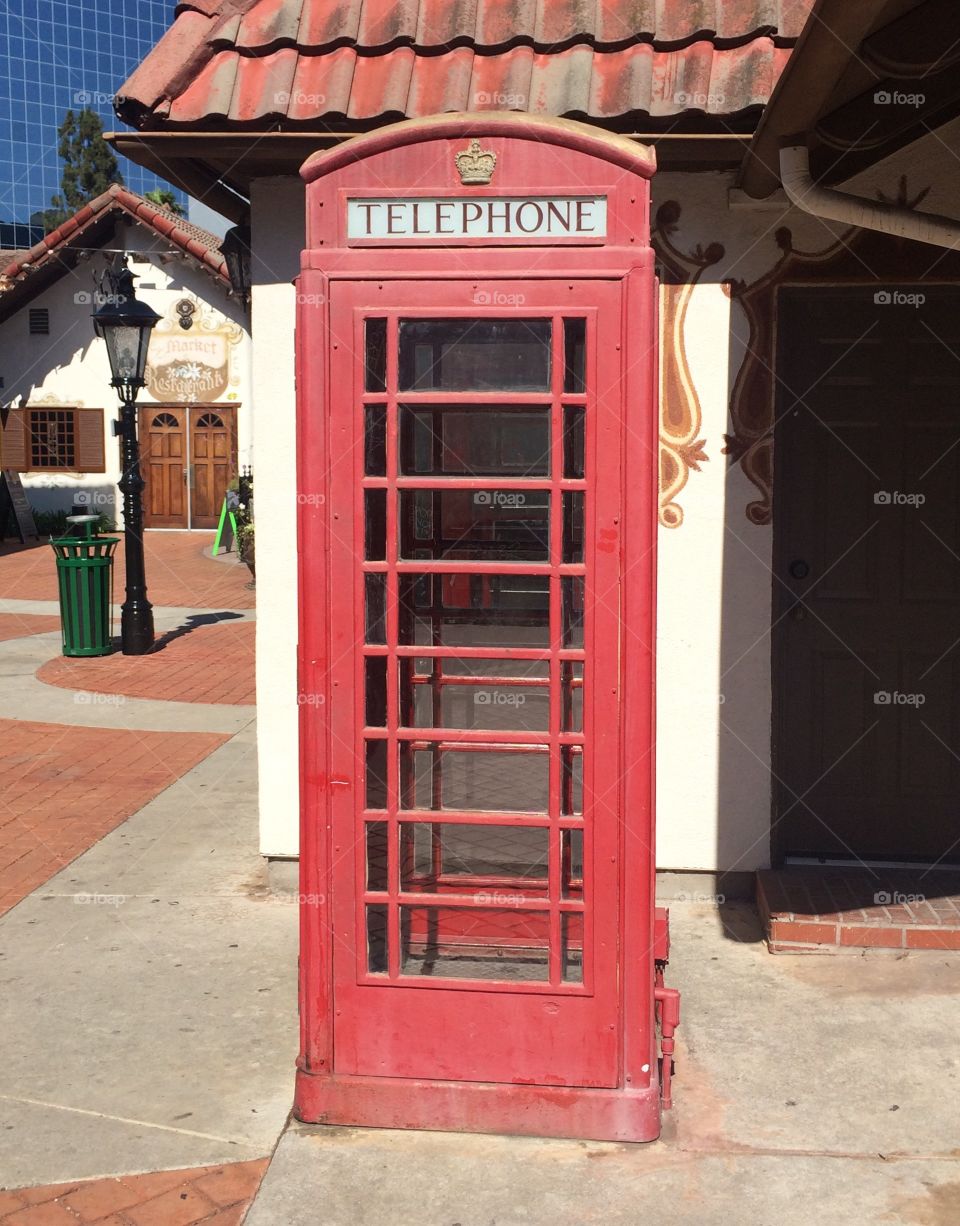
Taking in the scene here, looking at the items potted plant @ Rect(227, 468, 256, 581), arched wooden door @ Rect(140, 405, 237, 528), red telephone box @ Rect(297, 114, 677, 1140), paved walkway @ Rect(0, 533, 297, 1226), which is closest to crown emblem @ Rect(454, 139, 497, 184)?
red telephone box @ Rect(297, 114, 677, 1140)

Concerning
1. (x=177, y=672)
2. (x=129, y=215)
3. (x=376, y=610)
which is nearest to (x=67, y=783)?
(x=177, y=672)

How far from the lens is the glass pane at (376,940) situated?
4.21 m

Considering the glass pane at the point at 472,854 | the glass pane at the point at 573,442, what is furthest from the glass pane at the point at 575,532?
the glass pane at the point at 472,854

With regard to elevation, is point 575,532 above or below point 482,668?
above

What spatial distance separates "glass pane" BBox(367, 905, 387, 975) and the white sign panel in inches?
79.6

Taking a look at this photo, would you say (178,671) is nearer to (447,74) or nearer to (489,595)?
(447,74)

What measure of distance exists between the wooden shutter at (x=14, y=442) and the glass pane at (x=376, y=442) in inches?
1094

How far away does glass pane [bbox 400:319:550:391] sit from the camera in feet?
12.7

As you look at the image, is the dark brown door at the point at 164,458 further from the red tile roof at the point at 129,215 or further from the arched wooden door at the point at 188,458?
the red tile roof at the point at 129,215

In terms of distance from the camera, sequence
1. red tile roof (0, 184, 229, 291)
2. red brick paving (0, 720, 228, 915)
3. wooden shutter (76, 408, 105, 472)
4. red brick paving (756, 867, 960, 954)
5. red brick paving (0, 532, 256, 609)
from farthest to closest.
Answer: wooden shutter (76, 408, 105, 472), red tile roof (0, 184, 229, 291), red brick paving (0, 532, 256, 609), red brick paving (0, 720, 228, 915), red brick paving (756, 867, 960, 954)

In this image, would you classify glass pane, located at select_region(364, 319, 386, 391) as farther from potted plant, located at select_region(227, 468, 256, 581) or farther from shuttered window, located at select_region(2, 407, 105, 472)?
shuttered window, located at select_region(2, 407, 105, 472)

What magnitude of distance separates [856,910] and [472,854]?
197 cm

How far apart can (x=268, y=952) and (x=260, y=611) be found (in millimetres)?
1496

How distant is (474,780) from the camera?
15.2ft
